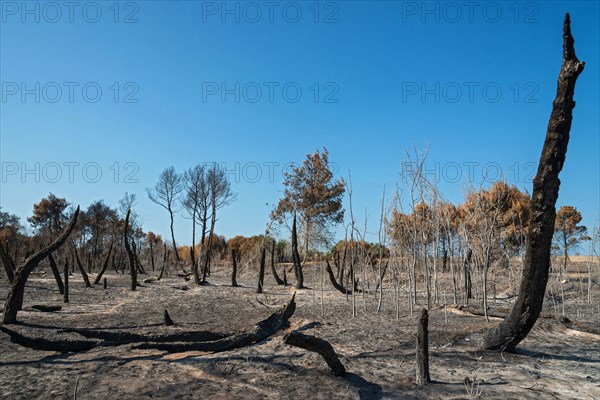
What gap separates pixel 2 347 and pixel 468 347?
7.33 m

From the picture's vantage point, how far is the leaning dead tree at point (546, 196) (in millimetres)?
5445

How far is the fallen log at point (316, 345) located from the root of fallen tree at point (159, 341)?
1947 mm

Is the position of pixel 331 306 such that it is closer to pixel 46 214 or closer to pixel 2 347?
pixel 2 347

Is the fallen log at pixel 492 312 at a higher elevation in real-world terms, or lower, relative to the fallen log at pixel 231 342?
lower

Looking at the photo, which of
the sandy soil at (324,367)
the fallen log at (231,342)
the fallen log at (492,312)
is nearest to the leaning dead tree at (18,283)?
the sandy soil at (324,367)

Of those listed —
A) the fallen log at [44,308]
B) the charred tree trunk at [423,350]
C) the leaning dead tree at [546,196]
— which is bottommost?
the fallen log at [44,308]

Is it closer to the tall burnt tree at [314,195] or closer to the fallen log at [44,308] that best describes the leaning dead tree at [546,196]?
the fallen log at [44,308]

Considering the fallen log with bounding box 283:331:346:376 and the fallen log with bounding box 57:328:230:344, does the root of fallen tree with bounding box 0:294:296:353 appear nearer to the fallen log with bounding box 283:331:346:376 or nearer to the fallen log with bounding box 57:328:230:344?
the fallen log with bounding box 57:328:230:344

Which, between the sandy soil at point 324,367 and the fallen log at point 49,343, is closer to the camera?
the sandy soil at point 324,367

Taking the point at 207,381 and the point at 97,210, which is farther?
the point at 97,210

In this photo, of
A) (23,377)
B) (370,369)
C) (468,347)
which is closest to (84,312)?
(23,377)

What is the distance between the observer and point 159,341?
21.3 feet

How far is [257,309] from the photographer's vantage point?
12445 millimetres

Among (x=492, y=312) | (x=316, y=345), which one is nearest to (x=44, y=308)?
(x=316, y=345)
